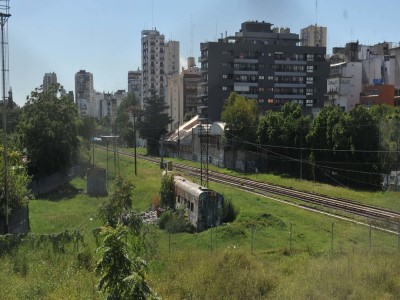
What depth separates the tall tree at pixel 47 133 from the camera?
3788 cm

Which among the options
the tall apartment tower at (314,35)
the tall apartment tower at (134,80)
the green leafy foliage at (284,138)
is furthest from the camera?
the tall apartment tower at (134,80)

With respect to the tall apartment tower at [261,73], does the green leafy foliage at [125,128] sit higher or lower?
lower

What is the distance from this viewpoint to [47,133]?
1491 inches

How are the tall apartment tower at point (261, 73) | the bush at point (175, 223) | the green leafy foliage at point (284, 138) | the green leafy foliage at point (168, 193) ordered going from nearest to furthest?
the bush at point (175, 223)
the green leafy foliage at point (168, 193)
the green leafy foliage at point (284, 138)
the tall apartment tower at point (261, 73)

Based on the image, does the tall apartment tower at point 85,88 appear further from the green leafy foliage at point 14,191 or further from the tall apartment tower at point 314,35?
the green leafy foliage at point 14,191

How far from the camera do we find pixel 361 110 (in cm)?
3694

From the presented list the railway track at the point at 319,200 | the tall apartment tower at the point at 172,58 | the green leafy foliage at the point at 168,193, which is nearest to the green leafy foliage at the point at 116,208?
the green leafy foliage at the point at 168,193

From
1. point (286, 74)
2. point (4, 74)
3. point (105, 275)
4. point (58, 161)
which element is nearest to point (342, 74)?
point (286, 74)

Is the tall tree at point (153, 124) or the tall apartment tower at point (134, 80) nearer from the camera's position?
the tall tree at point (153, 124)

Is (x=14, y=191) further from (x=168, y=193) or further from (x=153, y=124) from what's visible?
(x=153, y=124)

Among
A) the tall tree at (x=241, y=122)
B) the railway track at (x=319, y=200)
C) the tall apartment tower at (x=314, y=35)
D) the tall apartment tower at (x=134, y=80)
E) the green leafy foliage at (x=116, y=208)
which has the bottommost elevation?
the railway track at (x=319, y=200)

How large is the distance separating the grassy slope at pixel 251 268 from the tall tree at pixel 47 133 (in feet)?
59.2

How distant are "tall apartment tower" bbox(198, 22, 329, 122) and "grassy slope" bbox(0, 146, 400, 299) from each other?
5660 centimetres

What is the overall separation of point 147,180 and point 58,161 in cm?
719
